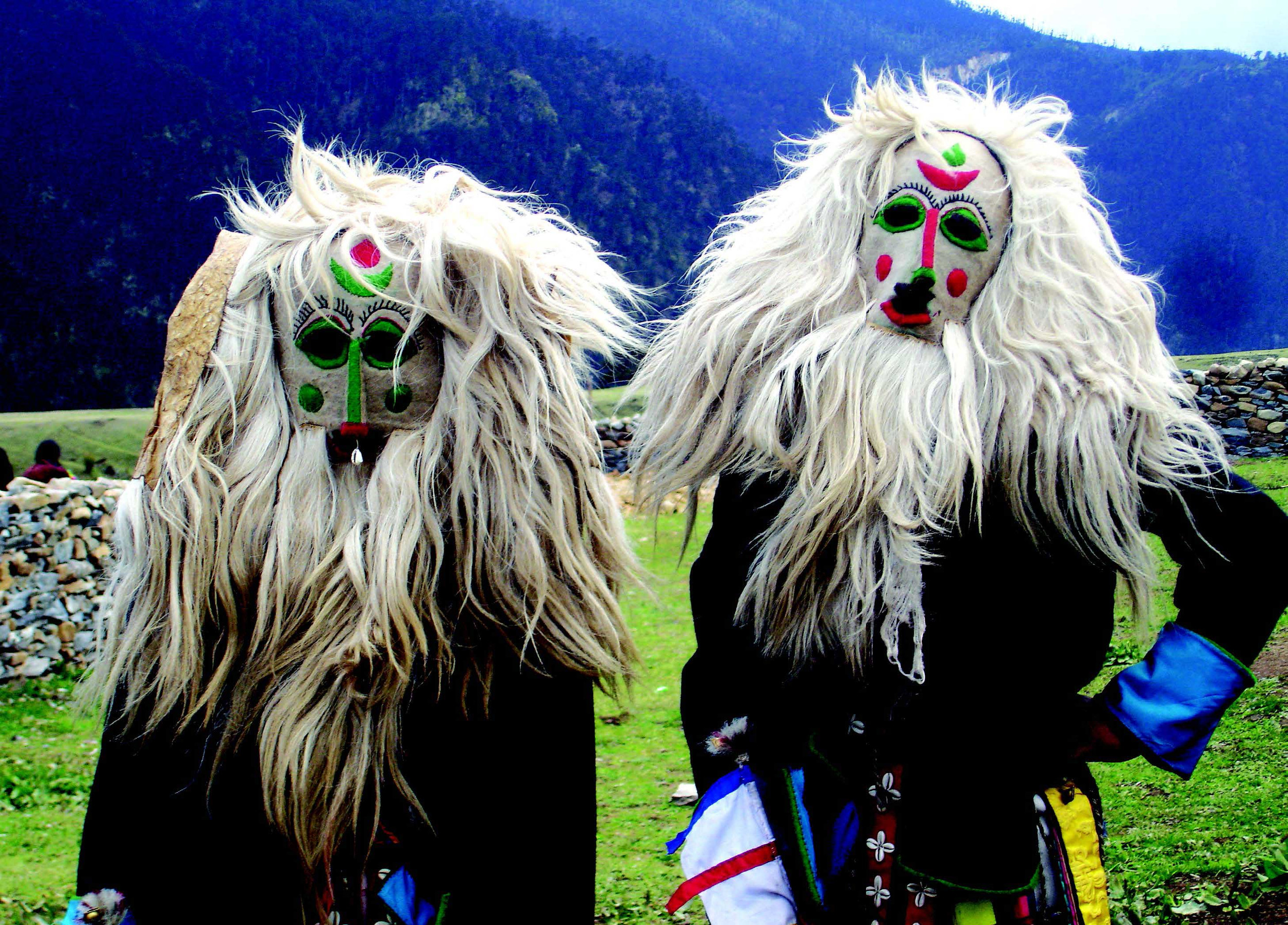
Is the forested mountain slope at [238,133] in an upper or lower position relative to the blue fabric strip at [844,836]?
upper

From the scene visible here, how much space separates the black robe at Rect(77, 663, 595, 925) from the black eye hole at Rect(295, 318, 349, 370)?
0.57m

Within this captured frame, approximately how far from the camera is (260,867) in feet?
4.85

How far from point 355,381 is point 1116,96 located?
35951 mm

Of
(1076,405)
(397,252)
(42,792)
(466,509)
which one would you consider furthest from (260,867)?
(42,792)

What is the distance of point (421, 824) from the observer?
58.1 inches

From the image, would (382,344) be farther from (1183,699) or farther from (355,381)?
(1183,699)

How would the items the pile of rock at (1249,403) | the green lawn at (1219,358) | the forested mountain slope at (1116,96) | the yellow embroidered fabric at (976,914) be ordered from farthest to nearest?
the forested mountain slope at (1116,96) → the green lawn at (1219,358) → the pile of rock at (1249,403) → the yellow embroidered fabric at (976,914)

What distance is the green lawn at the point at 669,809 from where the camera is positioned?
2654 millimetres

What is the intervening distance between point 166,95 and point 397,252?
20151 millimetres

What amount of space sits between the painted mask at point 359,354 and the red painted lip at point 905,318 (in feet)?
2.58

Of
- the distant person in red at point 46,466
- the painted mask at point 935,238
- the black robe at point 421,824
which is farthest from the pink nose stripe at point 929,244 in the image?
the distant person in red at point 46,466

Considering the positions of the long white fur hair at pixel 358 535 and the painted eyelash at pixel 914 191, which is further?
the painted eyelash at pixel 914 191

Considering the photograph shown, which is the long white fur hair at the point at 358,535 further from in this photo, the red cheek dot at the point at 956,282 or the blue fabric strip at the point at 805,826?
the red cheek dot at the point at 956,282

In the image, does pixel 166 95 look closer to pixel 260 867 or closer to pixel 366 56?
pixel 366 56
